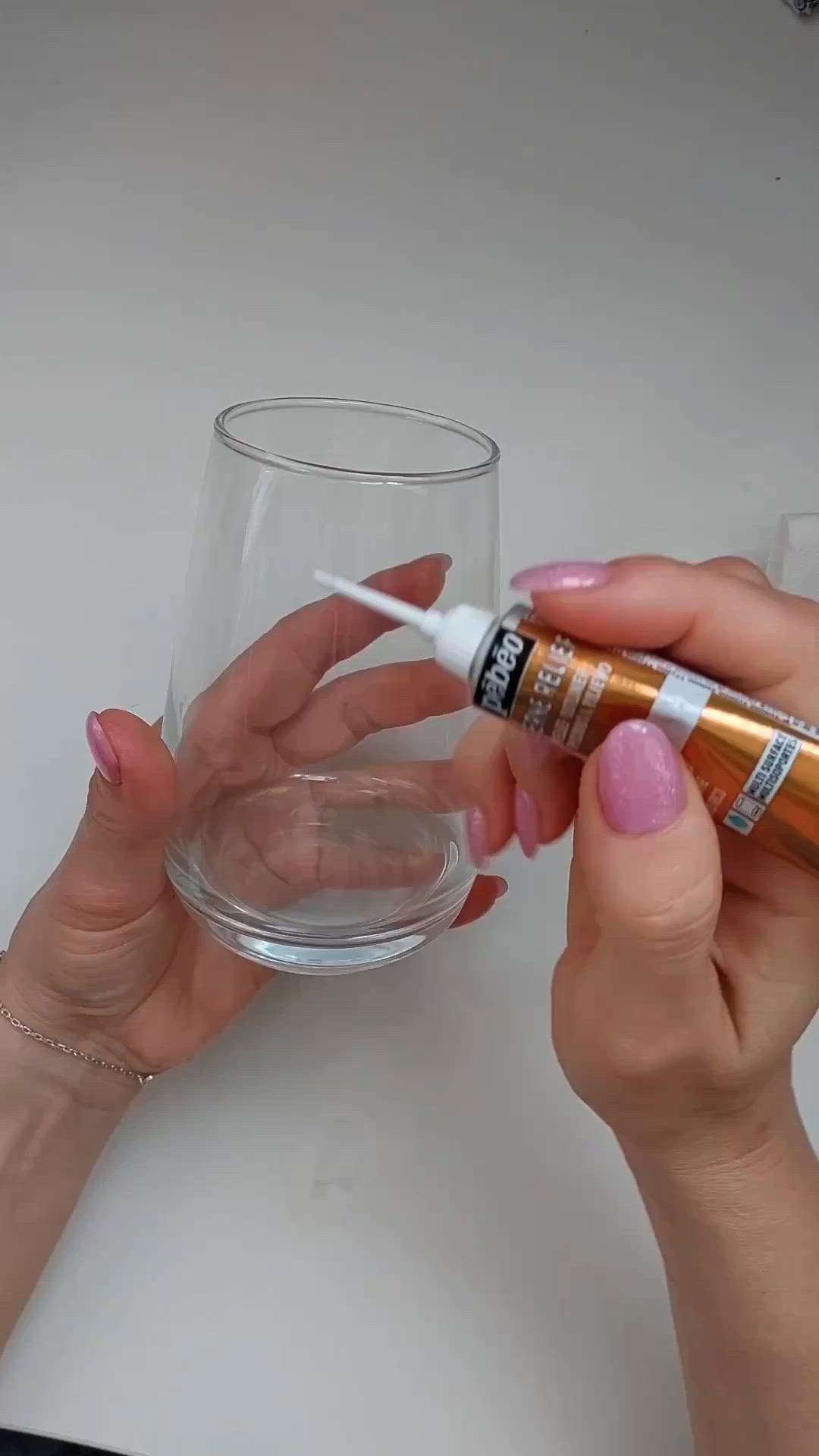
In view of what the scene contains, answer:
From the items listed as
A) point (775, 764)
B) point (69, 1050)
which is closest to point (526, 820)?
point (775, 764)

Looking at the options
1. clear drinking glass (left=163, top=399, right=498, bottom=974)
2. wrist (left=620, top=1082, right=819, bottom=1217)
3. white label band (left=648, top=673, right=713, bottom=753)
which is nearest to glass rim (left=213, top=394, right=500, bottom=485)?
clear drinking glass (left=163, top=399, right=498, bottom=974)

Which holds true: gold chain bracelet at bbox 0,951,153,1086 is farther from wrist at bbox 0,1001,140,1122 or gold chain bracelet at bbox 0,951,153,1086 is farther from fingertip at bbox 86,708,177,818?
fingertip at bbox 86,708,177,818

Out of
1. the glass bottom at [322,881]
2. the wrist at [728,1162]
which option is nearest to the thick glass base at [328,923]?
the glass bottom at [322,881]

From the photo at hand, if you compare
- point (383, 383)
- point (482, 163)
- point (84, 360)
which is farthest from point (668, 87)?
point (84, 360)

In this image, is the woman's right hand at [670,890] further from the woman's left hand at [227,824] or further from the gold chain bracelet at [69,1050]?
the gold chain bracelet at [69,1050]

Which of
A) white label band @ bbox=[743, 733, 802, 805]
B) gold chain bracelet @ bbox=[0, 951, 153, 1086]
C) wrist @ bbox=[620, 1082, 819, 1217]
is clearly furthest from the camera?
gold chain bracelet @ bbox=[0, 951, 153, 1086]

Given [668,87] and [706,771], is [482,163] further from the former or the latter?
[706,771]

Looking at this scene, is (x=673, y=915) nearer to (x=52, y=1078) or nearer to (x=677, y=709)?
(x=677, y=709)
